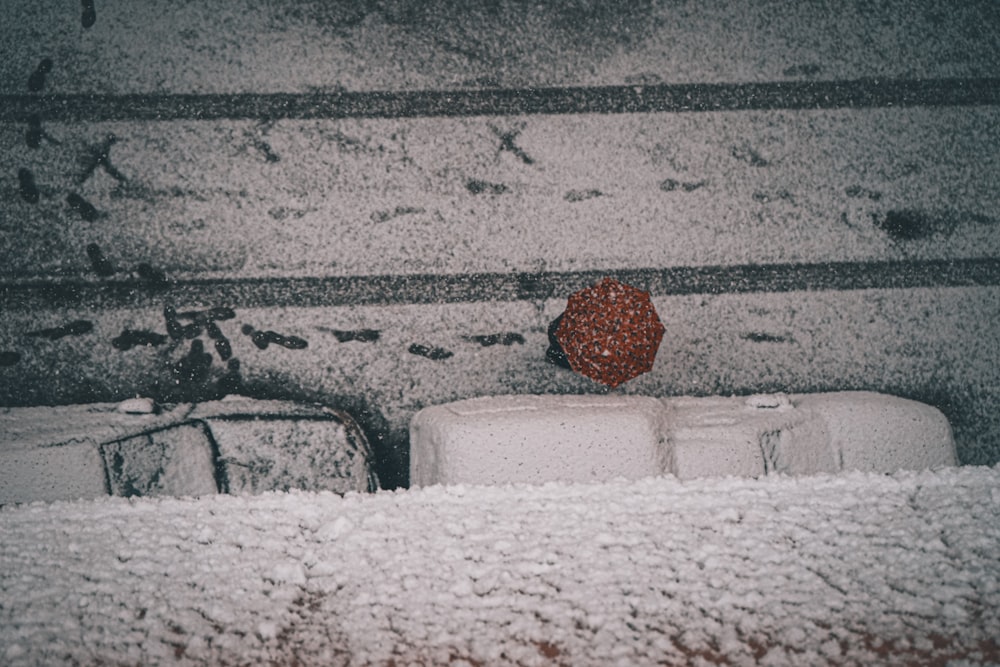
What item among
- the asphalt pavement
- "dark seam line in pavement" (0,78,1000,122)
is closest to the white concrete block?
the asphalt pavement

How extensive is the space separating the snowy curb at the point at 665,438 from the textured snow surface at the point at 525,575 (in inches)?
3.5

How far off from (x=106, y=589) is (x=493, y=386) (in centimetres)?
61

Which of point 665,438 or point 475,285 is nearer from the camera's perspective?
point 665,438

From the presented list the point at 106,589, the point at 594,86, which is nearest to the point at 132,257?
the point at 106,589

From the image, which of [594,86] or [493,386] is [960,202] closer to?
[594,86]

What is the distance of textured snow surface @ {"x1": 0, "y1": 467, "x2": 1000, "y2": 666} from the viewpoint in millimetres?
548

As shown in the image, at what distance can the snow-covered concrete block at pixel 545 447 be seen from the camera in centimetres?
90

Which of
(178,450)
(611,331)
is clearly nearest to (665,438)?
(611,331)

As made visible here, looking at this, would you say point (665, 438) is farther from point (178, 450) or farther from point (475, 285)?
point (178, 450)

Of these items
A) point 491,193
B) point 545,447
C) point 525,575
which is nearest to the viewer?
point 525,575

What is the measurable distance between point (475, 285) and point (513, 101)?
0.31 meters

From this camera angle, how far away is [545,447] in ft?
2.96

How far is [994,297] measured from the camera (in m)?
1.11

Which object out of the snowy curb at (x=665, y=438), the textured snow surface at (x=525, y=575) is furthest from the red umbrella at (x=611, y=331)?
the textured snow surface at (x=525, y=575)
